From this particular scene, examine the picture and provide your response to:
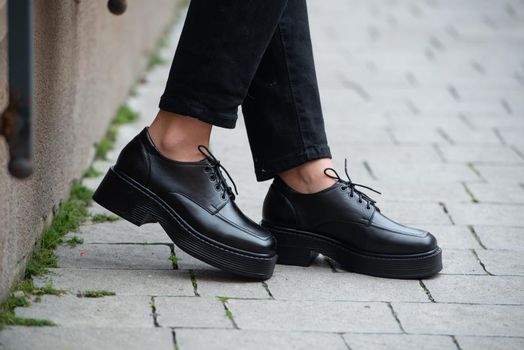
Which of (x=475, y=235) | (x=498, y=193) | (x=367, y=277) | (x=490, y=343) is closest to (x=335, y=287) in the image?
(x=367, y=277)

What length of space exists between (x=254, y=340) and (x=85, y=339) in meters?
0.36

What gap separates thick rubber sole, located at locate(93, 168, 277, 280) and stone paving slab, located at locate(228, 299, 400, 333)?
0.39 ft

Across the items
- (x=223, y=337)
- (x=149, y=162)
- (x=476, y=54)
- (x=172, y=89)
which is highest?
(x=172, y=89)

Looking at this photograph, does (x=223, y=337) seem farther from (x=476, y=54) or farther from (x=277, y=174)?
(x=476, y=54)

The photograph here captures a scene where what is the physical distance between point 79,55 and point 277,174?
86cm

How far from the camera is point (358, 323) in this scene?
2193 mm

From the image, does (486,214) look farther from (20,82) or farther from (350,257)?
(20,82)

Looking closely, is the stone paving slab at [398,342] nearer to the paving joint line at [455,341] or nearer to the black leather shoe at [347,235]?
the paving joint line at [455,341]

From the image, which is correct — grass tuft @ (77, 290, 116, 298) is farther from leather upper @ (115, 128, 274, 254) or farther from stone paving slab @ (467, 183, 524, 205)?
stone paving slab @ (467, 183, 524, 205)

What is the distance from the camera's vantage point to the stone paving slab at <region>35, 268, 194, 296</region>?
2305mm

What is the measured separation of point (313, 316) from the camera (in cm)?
221

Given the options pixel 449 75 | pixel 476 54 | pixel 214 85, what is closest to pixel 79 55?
pixel 214 85

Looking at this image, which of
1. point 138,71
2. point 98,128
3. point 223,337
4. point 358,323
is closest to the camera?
point 223,337

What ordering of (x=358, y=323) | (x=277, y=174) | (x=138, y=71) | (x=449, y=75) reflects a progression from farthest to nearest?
(x=449, y=75)
(x=138, y=71)
(x=277, y=174)
(x=358, y=323)
